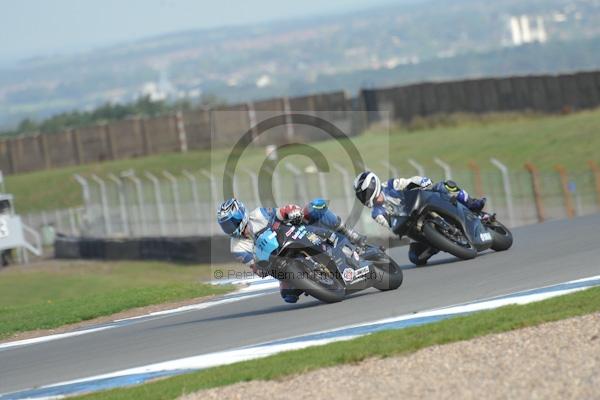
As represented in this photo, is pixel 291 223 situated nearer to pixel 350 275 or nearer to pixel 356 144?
pixel 350 275

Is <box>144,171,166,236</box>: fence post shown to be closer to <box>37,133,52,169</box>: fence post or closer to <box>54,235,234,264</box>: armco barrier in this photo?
<box>54,235,234,264</box>: armco barrier

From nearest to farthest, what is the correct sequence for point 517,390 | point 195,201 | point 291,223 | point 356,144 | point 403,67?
point 517,390 → point 291,223 → point 195,201 → point 356,144 → point 403,67

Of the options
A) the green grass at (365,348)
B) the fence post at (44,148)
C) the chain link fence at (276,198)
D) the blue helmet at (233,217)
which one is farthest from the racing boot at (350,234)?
the fence post at (44,148)

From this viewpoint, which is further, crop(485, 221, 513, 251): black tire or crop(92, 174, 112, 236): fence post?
crop(92, 174, 112, 236): fence post

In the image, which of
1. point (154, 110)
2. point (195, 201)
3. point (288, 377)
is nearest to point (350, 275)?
point (288, 377)

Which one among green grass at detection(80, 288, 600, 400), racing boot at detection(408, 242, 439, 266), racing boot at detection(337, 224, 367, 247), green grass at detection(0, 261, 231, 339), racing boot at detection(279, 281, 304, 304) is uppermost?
racing boot at detection(337, 224, 367, 247)

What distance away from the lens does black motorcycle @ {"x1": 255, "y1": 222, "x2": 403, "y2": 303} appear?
13172 mm

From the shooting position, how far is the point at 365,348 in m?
10.1

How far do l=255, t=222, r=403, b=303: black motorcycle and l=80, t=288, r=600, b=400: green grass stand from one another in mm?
2528

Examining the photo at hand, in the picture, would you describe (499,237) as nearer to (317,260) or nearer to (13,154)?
(317,260)

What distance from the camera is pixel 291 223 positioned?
13.3 metres

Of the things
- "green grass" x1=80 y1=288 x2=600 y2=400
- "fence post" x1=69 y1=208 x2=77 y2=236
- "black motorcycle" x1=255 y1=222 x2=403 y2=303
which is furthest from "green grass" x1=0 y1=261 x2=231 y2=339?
"green grass" x1=80 y1=288 x2=600 y2=400

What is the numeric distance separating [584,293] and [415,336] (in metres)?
1.93

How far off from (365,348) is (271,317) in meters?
3.62
